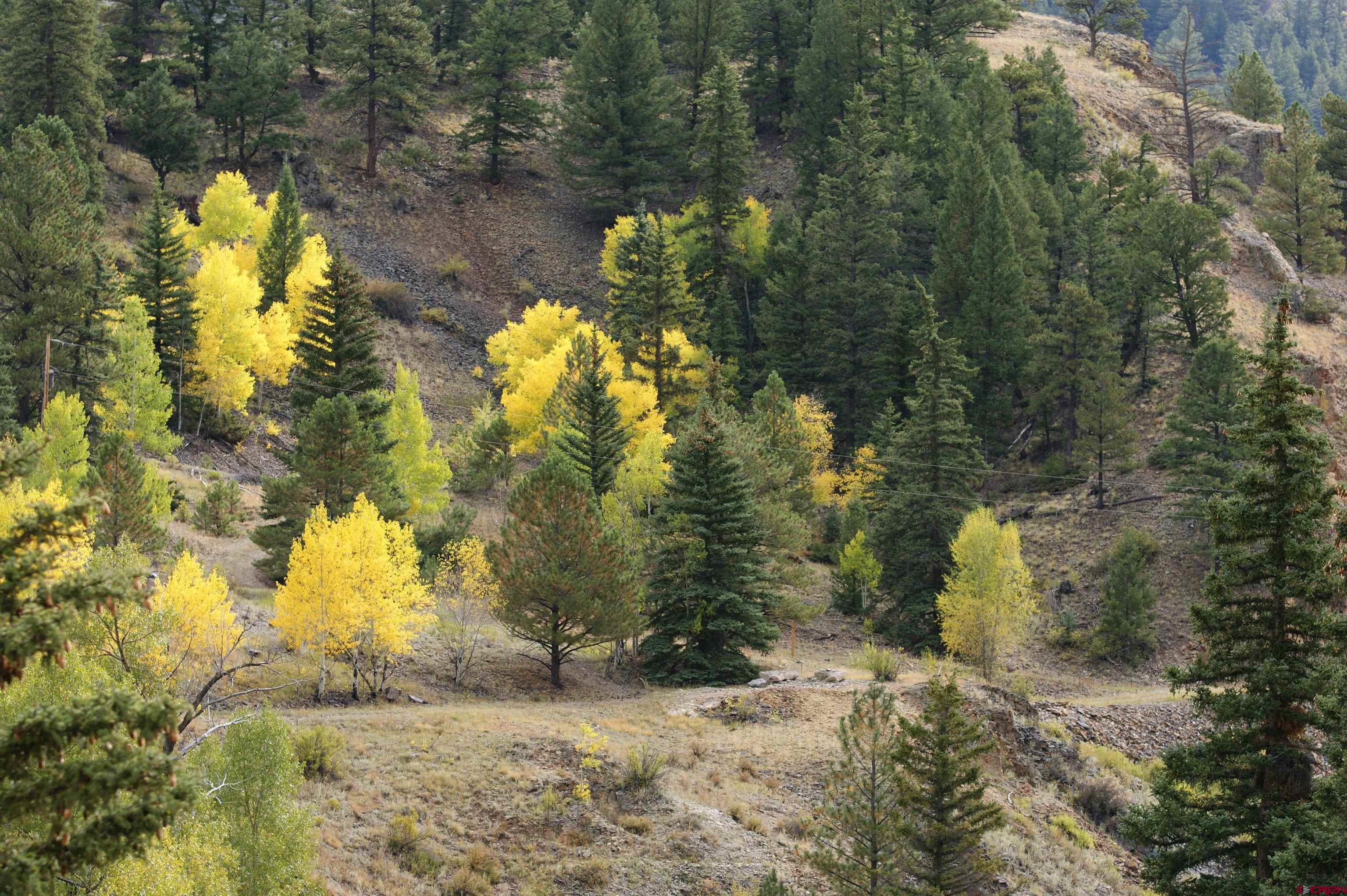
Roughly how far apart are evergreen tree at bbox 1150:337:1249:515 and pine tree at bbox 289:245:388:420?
1328 inches

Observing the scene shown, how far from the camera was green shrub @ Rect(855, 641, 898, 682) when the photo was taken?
39562 millimetres

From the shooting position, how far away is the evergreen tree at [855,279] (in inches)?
2584

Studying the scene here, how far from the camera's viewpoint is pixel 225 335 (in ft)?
188

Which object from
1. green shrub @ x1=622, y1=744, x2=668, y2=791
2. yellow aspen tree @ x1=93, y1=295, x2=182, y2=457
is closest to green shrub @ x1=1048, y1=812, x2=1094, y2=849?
green shrub @ x1=622, y1=744, x2=668, y2=791

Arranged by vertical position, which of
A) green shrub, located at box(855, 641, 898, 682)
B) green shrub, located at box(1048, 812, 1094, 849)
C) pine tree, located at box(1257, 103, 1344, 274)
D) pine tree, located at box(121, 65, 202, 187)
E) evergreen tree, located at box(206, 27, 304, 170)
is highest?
evergreen tree, located at box(206, 27, 304, 170)

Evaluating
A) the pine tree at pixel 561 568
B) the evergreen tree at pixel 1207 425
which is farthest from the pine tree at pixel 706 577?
the evergreen tree at pixel 1207 425

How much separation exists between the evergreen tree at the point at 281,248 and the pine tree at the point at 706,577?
33.9 m

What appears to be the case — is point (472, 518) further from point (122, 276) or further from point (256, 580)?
point (122, 276)

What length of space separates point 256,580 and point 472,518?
31.2ft

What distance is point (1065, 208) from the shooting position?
218ft

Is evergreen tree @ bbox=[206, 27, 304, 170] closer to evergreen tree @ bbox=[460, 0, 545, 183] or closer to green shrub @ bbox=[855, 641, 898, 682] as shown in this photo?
evergreen tree @ bbox=[460, 0, 545, 183]

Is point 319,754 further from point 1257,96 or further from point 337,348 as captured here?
point 1257,96

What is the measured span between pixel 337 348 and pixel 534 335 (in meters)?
19.7

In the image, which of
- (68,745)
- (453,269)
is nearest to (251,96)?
(453,269)
